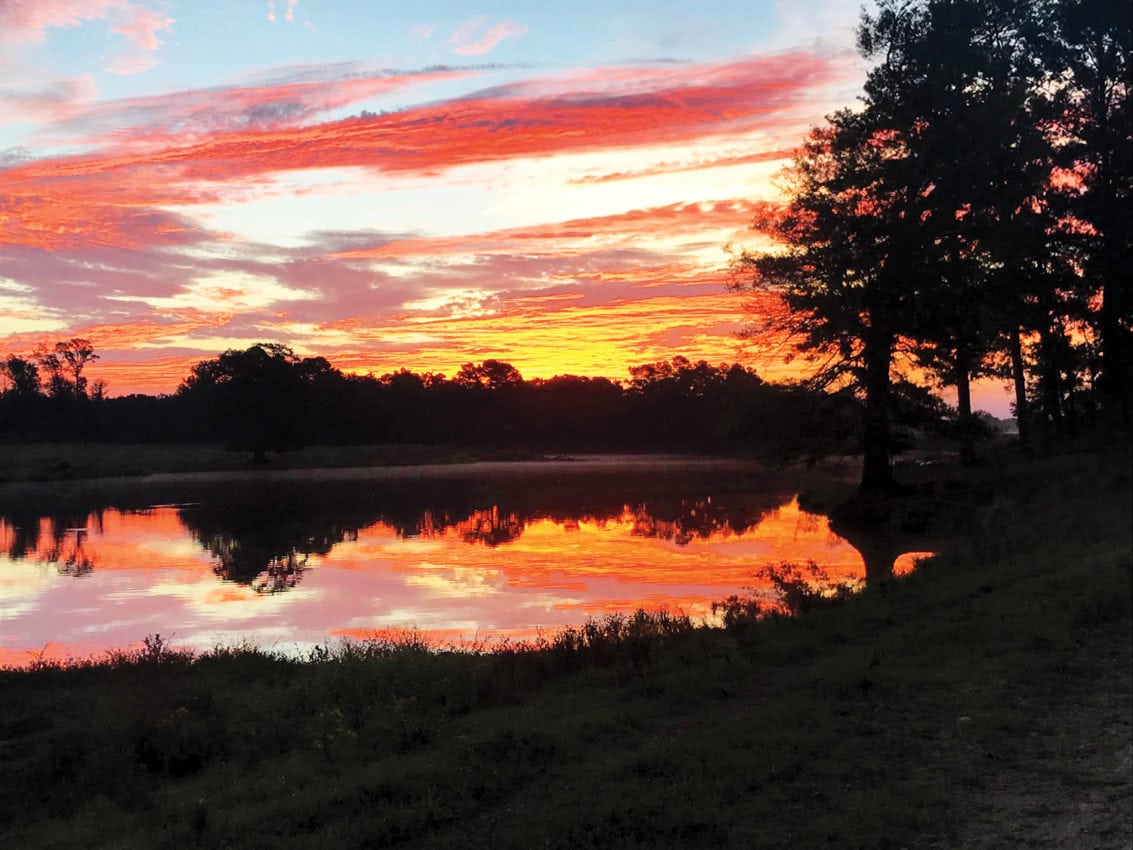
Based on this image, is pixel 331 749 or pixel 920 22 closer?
pixel 331 749

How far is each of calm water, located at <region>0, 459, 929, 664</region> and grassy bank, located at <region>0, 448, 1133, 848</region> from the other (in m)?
4.34

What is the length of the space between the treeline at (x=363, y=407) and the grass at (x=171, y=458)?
2894 millimetres

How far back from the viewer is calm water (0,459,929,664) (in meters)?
19.0

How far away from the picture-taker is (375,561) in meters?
27.4

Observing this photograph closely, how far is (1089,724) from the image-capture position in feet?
26.2

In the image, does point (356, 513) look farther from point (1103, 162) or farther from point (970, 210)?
point (1103, 162)

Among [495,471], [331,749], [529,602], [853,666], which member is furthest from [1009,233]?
[495,471]

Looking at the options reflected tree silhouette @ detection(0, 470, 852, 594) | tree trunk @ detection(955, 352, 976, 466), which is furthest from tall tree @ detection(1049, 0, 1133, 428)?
reflected tree silhouette @ detection(0, 470, 852, 594)

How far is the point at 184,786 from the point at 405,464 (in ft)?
288

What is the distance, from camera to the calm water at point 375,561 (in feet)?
62.2

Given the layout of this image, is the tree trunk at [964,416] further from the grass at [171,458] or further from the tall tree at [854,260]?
the grass at [171,458]

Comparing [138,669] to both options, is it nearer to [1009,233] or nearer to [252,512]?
[1009,233]

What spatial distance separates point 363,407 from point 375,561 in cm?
9636

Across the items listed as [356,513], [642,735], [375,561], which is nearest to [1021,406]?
[375,561]
